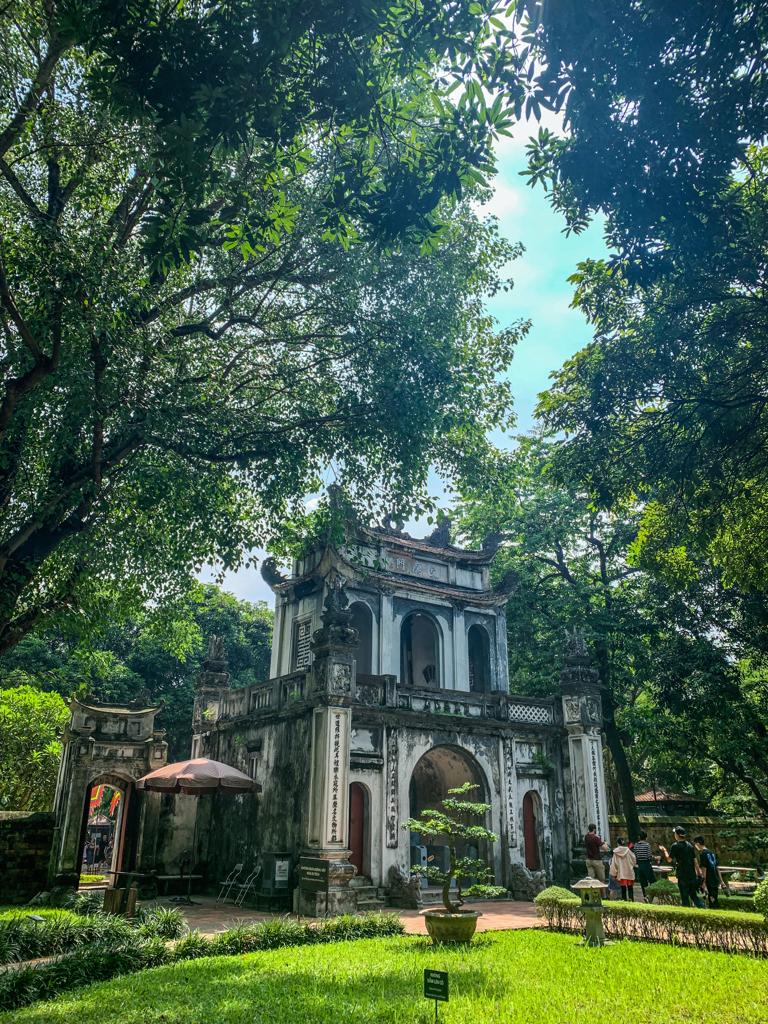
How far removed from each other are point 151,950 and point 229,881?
7.38m

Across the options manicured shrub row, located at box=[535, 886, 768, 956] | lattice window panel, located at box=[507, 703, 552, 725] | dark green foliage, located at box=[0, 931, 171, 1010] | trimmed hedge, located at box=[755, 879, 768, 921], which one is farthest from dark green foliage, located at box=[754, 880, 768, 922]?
dark green foliage, located at box=[0, 931, 171, 1010]

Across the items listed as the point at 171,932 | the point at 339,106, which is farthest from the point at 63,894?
the point at 339,106

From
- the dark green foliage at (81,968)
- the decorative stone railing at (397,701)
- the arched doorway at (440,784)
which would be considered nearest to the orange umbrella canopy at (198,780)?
the decorative stone railing at (397,701)

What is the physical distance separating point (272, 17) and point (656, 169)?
356 centimetres

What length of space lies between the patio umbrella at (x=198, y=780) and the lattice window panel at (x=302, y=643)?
4870mm

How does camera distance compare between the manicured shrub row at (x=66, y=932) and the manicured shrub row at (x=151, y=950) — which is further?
the manicured shrub row at (x=66, y=932)

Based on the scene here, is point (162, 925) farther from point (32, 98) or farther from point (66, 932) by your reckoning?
point (32, 98)

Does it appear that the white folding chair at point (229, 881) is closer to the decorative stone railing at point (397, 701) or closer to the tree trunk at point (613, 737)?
the decorative stone railing at point (397, 701)

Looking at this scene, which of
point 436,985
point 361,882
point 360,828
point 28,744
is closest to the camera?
point 436,985

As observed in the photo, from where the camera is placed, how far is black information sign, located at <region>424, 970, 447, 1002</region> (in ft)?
18.5

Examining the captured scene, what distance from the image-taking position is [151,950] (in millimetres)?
9414

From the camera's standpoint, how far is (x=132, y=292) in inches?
322

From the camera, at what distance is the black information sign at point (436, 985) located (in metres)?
5.64

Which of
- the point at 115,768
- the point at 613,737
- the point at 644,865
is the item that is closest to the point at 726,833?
the point at 613,737
